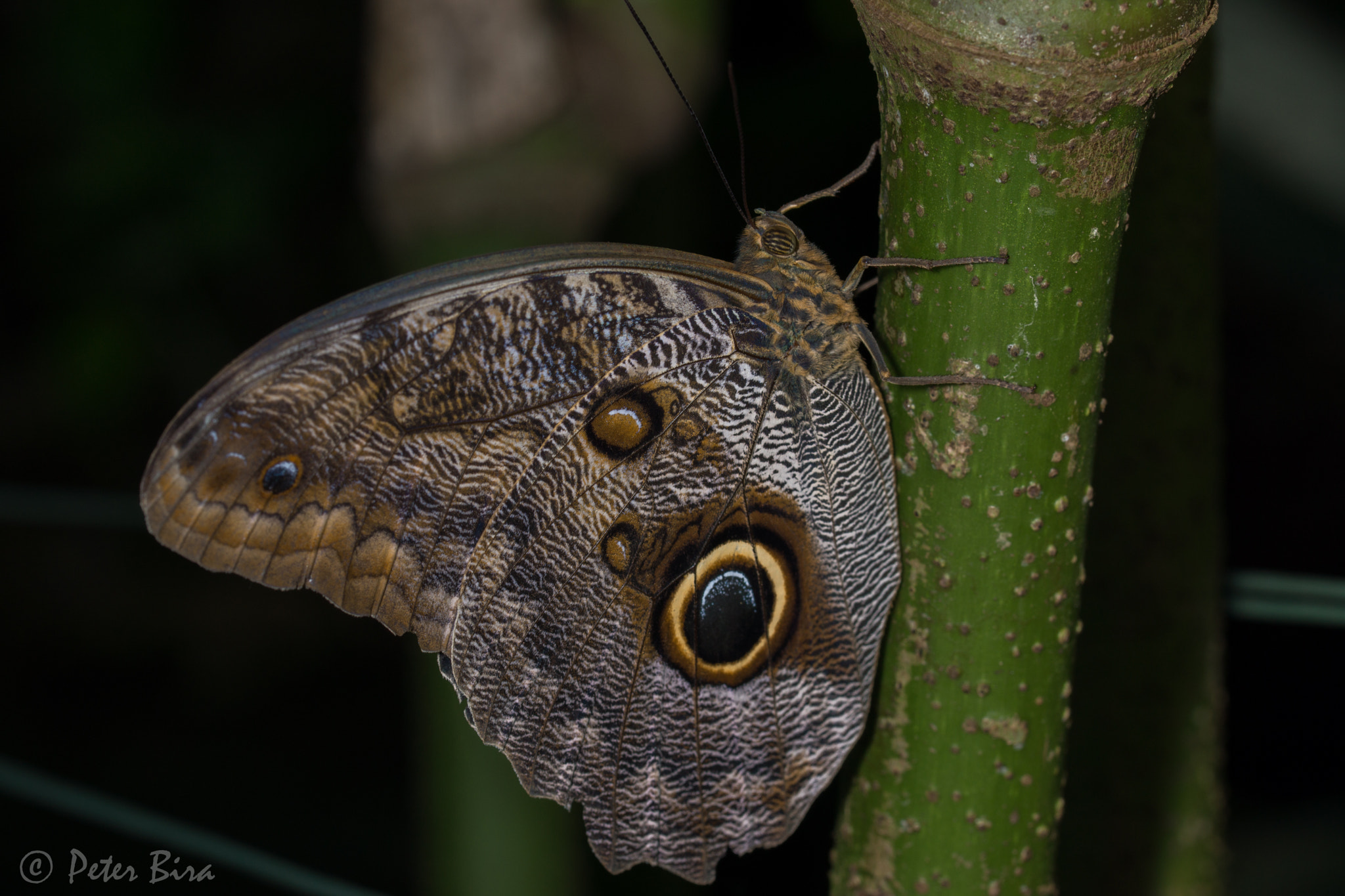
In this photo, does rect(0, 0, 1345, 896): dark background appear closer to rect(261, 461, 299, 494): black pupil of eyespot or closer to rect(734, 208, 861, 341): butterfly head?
rect(734, 208, 861, 341): butterfly head

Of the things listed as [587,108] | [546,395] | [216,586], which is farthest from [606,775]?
[216,586]

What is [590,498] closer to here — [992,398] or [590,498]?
[590,498]

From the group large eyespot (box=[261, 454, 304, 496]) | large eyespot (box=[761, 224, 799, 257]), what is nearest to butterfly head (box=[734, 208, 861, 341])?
large eyespot (box=[761, 224, 799, 257])

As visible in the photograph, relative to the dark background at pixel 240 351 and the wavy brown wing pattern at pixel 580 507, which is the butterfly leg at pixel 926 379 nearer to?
the wavy brown wing pattern at pixel 580 507

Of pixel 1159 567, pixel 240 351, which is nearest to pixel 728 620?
pixel 1159 567

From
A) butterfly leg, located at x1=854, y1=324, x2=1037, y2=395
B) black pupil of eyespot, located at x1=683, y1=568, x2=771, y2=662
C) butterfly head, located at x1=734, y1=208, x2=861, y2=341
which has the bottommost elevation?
black pupil of eyespot, located at x1=683, y1=568, x2=771, y2=662

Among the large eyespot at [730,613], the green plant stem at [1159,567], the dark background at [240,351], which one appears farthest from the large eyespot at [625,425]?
the dark background at [240,351]

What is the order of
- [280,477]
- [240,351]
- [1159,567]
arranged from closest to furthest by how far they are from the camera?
[280,477]
[1159,567]
[240,351]
